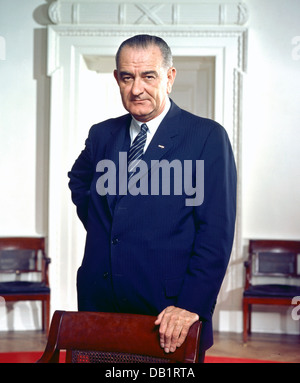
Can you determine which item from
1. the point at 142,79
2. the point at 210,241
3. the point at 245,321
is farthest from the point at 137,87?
the point at 245,321

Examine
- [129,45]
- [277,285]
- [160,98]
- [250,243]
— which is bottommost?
[277,285]

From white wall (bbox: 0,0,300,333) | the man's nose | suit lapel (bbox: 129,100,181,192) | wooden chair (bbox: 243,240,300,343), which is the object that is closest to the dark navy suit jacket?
suit lapel (bbox: 129,100,181,192)

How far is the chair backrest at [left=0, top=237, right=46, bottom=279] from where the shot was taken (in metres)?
5.88

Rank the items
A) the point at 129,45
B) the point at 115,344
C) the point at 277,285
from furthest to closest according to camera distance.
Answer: the point at 277,285 < the point at 129,45 < the point at 115,344

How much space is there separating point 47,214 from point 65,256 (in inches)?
18.2

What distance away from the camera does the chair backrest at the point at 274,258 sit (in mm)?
5863

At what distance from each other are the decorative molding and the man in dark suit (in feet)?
14.0

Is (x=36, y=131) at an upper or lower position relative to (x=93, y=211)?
upper

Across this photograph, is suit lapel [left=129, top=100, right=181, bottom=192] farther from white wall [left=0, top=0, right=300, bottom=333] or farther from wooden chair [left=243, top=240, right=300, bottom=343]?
white wall [left=0, top=0, right=300, bottom=333]

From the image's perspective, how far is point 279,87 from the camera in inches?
236

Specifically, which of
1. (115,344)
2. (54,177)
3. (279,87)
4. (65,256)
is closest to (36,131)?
(54,177)

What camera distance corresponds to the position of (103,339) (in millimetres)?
1424
